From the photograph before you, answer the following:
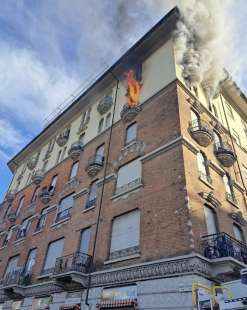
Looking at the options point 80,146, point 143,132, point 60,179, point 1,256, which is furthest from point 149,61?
point 1,256

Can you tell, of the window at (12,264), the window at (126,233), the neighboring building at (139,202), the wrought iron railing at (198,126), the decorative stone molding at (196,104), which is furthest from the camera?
the window at (12,264)

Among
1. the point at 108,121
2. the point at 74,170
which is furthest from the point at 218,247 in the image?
the point at 74,170

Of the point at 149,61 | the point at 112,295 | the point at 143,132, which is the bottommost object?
the point at 112,295

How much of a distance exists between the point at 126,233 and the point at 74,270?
124 inches

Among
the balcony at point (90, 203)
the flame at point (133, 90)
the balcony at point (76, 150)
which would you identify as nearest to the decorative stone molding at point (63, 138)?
the balcony at point (76, 150)

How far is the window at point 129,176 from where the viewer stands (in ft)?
48.6

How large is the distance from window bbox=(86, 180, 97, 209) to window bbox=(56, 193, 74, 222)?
2.09 m

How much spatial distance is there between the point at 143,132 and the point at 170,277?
9.16 meters

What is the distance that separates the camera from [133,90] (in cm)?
2053

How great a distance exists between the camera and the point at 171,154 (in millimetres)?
13758

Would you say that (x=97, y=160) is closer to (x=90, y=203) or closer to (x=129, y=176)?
(x=90, y=203)

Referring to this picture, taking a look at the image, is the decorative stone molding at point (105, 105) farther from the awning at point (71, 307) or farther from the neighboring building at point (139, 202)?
the awning at point (71, 307)

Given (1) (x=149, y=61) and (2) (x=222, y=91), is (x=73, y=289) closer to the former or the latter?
(1) (x=149, y=61)

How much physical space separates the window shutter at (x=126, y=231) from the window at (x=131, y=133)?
18.7 ft
